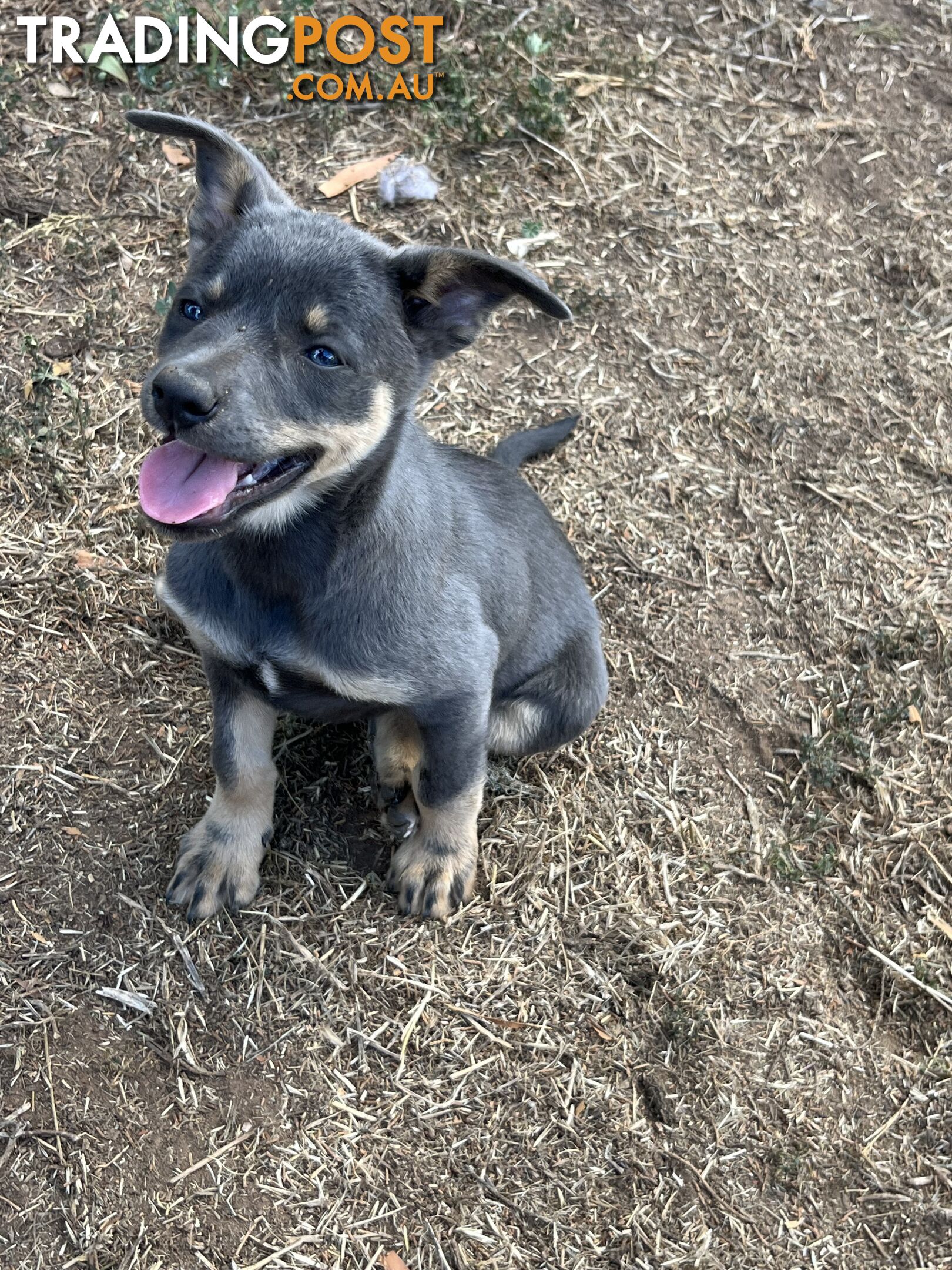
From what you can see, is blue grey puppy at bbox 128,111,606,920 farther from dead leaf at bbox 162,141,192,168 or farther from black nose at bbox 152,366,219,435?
dead leaf at bbox 162,141,192,168

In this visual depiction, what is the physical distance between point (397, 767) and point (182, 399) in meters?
1.98

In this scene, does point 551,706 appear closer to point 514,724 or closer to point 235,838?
point 514,724

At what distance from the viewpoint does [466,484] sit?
4445 millimetres

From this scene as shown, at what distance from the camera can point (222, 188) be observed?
3.79 metres

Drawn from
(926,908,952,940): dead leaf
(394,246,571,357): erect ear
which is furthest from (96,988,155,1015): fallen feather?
(926,908,952,940): dead leaf

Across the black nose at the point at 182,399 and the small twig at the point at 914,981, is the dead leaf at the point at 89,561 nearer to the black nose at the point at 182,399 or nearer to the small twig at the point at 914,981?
the black nose at the point at 182,399

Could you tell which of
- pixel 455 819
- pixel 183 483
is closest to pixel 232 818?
pixel 455 819

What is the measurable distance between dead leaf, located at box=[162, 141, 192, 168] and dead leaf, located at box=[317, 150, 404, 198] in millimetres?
693

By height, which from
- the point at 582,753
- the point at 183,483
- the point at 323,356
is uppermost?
the point at 323,356

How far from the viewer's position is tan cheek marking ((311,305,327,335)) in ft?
11.2

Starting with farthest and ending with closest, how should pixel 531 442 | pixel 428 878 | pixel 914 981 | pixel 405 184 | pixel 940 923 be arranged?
pixel 405 184, pixel 531 442, pixel 940 923, pixel 914 981, pixel 428 878

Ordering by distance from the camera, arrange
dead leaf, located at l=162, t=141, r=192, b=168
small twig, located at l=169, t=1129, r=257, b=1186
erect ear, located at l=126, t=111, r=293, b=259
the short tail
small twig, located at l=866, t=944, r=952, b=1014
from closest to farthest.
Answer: erect ear, located at l=126, t=111, r=293, b=259, small twig, located at l=169, t=1129, r=257, b=1186, small twig, located at l=866, t=944, r=952, b=1014, the short tail, dead leaf, located at l=162, t=141, r=192, b=168

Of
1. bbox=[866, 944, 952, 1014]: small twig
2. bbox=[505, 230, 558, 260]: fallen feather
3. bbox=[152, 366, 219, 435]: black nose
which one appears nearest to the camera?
bbox=[152, 366, 219, 435]: black nose

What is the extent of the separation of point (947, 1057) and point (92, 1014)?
10.2 feet
